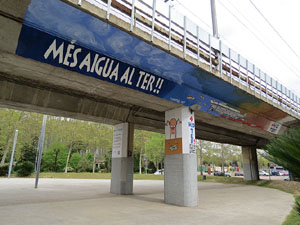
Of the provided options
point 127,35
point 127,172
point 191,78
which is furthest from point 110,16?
point 127,172

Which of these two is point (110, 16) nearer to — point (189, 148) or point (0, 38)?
point (0, 38)

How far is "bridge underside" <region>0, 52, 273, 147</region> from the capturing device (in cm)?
819

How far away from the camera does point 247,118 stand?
16734mm

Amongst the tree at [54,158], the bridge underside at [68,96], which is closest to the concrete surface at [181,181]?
the bridge underside at [68,96]

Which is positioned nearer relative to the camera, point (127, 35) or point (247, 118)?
point (127, 35)

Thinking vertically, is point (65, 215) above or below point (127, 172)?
below

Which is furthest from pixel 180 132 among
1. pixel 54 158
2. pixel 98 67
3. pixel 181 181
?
pixel 54 158

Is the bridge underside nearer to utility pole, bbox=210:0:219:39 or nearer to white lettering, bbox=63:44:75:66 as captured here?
white lettering, bbox=63:44:75:66

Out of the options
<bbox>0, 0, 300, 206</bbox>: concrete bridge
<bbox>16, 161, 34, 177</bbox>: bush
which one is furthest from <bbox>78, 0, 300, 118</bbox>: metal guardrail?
<bbox>16, 161, 34, 177</bbox>: bush

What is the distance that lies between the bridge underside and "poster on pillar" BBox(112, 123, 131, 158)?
2.00 feet

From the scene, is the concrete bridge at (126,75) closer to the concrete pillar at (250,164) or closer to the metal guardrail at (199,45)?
the metal guardrail at (199,45)

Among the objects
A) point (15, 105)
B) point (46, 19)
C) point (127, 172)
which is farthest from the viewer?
point (127, 172)

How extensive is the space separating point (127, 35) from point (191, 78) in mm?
4632

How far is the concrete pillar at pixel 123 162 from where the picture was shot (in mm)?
13883
